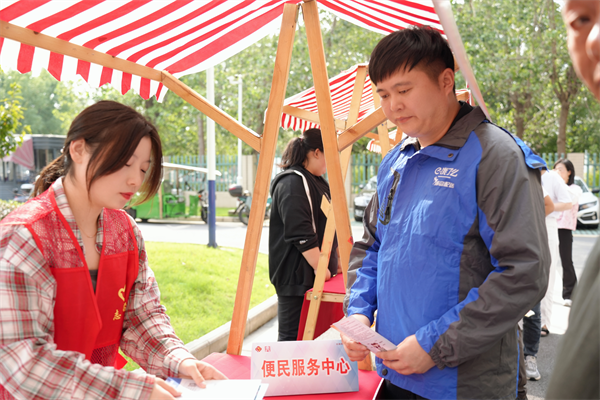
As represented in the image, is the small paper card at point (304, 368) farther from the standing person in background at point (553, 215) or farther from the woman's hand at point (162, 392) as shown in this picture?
the standing person in background at point (553, 215)

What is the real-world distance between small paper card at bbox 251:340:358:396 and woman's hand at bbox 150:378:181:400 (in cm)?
58

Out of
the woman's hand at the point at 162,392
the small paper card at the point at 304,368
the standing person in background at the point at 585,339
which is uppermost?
the standing person in background at the point at 585,339

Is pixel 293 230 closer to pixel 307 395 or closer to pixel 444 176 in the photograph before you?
pixel 307 395

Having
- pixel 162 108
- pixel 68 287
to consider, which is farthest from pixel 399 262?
pixel 162 108

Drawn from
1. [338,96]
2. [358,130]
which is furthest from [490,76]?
[358,130]

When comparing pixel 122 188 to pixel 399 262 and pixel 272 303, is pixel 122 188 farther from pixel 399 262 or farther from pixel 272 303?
pixel 272 303

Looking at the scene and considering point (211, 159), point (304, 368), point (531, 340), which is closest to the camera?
point (304, 368)

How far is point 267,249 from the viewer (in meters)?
10.6

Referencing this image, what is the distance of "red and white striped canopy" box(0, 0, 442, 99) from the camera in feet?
6.55

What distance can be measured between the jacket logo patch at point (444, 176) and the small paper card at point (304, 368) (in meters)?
0.87

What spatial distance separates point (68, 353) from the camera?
135cm

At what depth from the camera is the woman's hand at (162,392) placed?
140 centimetres

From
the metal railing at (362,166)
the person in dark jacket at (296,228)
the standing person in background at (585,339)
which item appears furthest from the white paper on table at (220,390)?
the metal railing at (362,166)

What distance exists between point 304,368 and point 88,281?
0.98 metres
